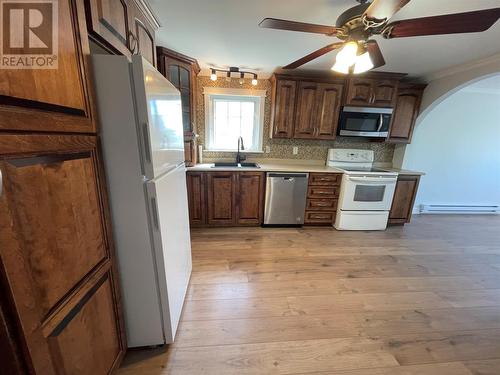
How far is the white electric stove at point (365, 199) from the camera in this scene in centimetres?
302

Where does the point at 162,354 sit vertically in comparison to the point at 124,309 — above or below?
below

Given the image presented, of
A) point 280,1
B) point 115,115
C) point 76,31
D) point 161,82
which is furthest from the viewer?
point 280,1

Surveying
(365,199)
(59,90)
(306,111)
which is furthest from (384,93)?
(59,90)

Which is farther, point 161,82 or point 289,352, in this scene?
point 289,352

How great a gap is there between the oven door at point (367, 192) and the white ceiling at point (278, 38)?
4.97ft

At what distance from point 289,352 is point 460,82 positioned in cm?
371

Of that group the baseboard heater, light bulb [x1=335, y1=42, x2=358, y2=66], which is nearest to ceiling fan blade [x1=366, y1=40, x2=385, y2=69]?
light bulb [x1=335, y1=42, x2=358, y2=66]

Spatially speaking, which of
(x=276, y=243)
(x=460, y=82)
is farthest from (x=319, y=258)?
(x=460, y=82)

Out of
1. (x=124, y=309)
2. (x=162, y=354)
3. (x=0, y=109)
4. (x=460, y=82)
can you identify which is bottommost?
(x=162, y=354)

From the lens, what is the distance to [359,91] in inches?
120

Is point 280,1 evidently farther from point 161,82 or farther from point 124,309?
point 124,309

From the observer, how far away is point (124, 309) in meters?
1.24

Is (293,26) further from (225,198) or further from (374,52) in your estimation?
(225,198)

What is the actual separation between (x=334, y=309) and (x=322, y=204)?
5.58 ft
